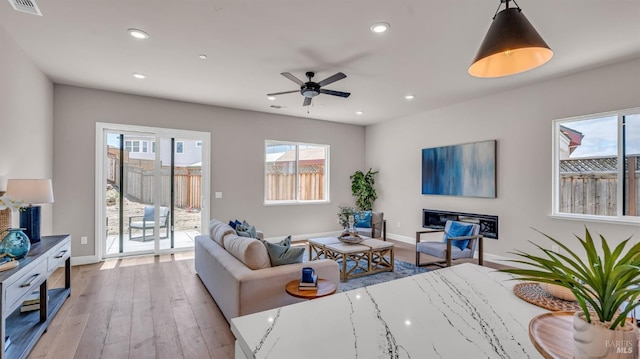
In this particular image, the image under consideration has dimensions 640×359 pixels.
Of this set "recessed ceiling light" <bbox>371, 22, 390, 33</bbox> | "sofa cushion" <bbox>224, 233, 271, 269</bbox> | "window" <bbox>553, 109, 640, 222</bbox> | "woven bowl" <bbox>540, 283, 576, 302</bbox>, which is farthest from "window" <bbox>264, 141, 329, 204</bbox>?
"woven bowl" <bbox>540, 283, 576, 302</bbox>

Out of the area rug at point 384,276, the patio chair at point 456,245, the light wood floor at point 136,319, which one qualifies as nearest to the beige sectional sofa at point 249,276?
the light wood floor at point 136,319

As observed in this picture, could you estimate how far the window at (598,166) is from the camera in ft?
12.5

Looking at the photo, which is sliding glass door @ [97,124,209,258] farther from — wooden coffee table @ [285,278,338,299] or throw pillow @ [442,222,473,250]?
throw pillow @ [442,222,473,250]

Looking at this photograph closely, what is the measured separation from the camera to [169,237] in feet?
18.5

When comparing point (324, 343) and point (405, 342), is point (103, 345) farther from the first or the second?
point (405, 342)

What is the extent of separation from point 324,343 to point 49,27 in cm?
386

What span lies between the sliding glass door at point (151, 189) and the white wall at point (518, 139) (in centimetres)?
422

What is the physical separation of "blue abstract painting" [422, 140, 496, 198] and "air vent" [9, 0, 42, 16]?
587cm

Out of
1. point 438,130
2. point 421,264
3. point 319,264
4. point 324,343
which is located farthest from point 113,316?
point 438,130

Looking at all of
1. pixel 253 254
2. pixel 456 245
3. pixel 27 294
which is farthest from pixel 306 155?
pixel 27 294

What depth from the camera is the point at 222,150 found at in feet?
19.7

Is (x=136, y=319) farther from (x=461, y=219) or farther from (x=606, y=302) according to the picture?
(x=461, y=219)

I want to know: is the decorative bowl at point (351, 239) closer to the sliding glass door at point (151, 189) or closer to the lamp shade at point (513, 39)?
the sliding glass door at point (151, 189)

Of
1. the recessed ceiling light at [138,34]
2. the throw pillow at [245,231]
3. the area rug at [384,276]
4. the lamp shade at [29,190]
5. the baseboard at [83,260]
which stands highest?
the recessed ceiling light at [138,34]
